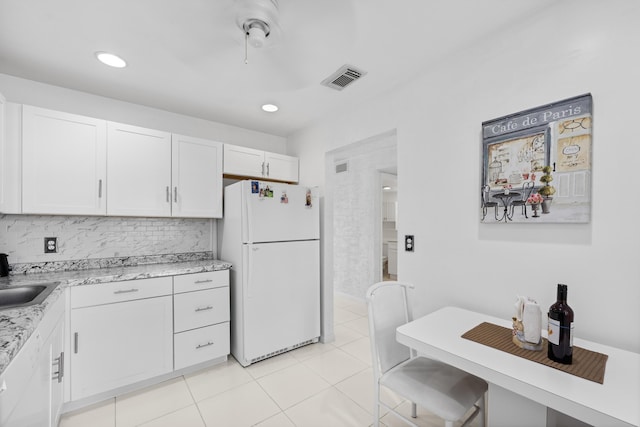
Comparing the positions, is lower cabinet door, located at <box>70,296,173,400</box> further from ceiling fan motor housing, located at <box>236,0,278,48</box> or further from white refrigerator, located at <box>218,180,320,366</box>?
ceiling fan motor housing, located at <box>236,0,278,48</box>

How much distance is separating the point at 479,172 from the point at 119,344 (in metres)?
2.87

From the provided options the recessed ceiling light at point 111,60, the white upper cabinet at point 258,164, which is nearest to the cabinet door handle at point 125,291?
the white upper cabinet at point 258,164

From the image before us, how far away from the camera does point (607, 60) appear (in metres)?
1.38

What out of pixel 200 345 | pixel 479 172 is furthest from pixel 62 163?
pixel 479 172

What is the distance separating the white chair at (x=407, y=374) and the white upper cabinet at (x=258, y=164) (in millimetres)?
2027

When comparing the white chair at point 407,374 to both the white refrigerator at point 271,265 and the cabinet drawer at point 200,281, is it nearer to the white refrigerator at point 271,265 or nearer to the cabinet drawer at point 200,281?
the white refrigerator at point 271,265

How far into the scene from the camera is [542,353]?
1.24 meters

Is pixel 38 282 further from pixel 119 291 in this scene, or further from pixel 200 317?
pixel 200 317

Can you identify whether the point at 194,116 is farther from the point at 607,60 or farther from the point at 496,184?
the point at 607,60

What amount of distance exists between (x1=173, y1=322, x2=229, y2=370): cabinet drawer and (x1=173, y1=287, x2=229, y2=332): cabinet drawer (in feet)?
0.19

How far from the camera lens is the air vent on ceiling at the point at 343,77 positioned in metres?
2.14

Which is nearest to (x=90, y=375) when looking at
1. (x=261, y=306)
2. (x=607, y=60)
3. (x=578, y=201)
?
(x=261, y=306)

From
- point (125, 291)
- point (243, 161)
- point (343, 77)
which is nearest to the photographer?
point (125, 291)

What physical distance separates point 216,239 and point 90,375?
60.5 inches
